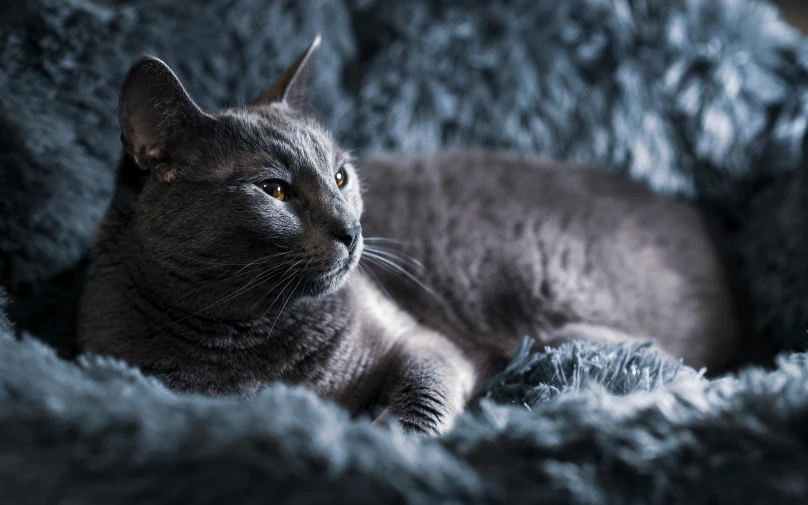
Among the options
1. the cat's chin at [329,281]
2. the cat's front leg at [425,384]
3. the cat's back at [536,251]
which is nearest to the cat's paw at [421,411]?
the cat's front leg at [425,384]

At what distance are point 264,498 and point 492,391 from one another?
483mm

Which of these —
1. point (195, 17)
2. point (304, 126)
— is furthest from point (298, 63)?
→ point (195, 17)

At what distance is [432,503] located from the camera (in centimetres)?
56

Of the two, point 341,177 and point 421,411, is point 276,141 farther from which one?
point 421,411

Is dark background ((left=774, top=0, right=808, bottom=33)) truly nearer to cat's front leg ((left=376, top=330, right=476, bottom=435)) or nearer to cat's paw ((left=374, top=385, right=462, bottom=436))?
cat's front leg ((left=376, top=330, right=476, bottom=435))

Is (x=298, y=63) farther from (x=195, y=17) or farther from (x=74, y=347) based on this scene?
(x=74, y=347)

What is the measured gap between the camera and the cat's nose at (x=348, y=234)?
2.78 ft

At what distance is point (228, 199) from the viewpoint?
854 mm

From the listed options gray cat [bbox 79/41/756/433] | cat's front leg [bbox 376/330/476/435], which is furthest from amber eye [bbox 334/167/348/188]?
cat's front leg [bbox 376/330/476/435]

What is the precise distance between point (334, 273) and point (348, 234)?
0.18 feet

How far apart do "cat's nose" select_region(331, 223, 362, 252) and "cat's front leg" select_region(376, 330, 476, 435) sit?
0.67ft

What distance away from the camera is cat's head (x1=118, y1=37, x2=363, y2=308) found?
2.78 feet

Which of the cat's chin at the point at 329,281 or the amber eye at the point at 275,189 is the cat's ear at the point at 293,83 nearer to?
the amber eye at the point at 275,189

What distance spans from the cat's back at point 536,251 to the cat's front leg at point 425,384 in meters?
0.17
